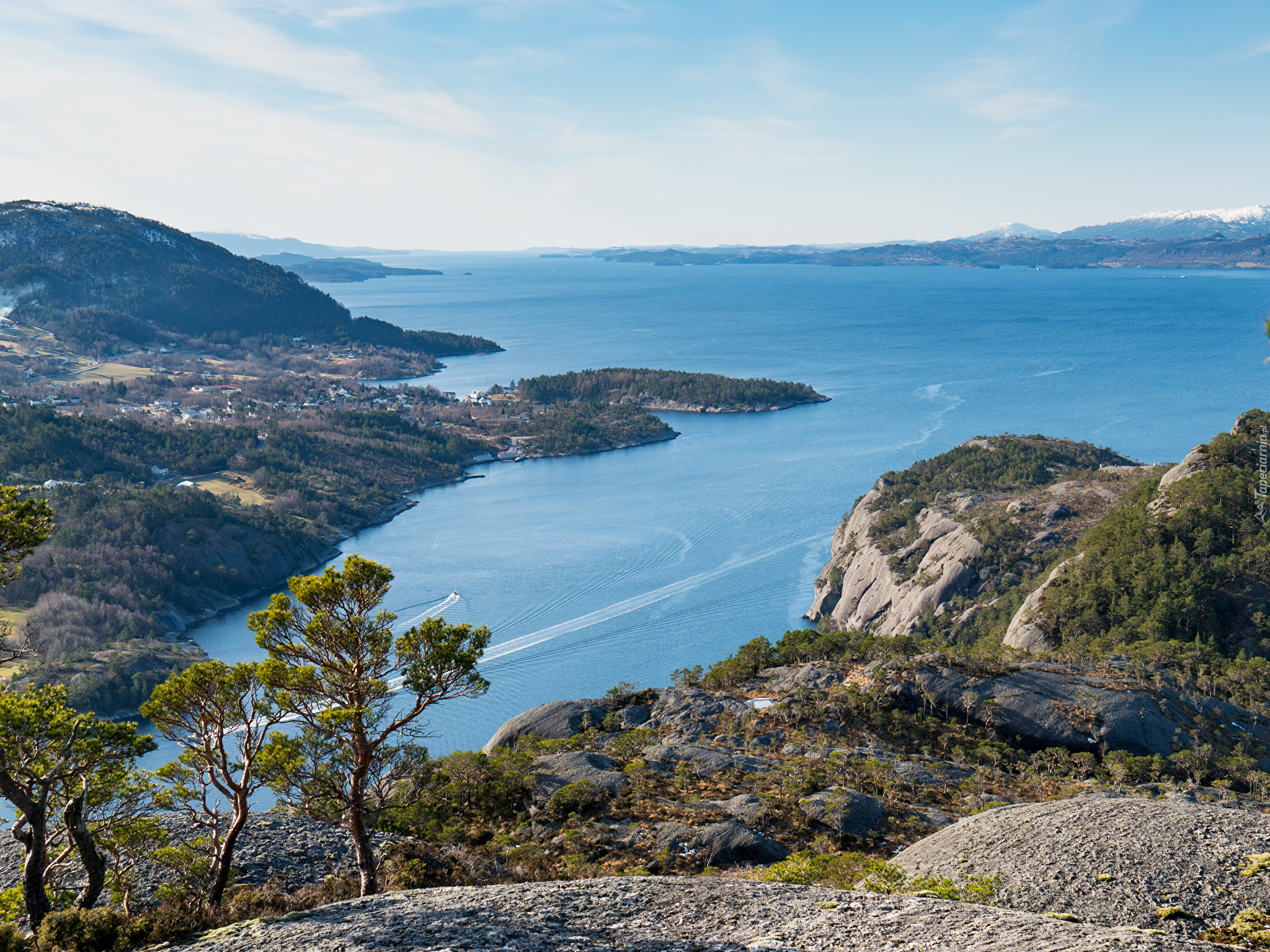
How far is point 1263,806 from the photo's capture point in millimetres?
20156

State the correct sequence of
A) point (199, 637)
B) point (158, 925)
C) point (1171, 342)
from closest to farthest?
point (158, 925) → point (199, 637) → point (1171, 342)

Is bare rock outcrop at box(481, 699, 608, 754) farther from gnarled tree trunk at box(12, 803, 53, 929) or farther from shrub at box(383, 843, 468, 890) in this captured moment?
gnarled tree trunk at box(12, 803, 53, 929)

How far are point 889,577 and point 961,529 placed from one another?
5746 millimetres

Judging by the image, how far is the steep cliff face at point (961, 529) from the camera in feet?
157

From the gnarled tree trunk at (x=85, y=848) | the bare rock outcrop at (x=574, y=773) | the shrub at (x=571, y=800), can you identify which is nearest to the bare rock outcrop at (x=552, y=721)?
the bare rock outcrop at (x=574, y=773)

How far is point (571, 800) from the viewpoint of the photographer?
1998cm

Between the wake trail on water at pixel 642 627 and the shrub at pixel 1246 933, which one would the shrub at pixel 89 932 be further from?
the wake trail on water at pixel 642 627

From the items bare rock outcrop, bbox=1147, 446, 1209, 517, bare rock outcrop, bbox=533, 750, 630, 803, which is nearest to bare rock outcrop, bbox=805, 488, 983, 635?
bare rock outcrop, bbox=1147, 446, 1209, 517

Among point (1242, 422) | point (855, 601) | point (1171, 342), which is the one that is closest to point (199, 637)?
point (855, 601)

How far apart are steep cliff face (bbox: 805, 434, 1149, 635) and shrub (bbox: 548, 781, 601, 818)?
105ft

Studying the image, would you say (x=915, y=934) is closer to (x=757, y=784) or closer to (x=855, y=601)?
(x=757, y=784)

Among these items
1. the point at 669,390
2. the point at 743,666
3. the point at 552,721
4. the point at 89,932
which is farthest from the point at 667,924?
the point at 669,390

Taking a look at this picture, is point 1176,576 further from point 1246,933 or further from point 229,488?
point 229,488

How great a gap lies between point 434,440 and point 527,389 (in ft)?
100
